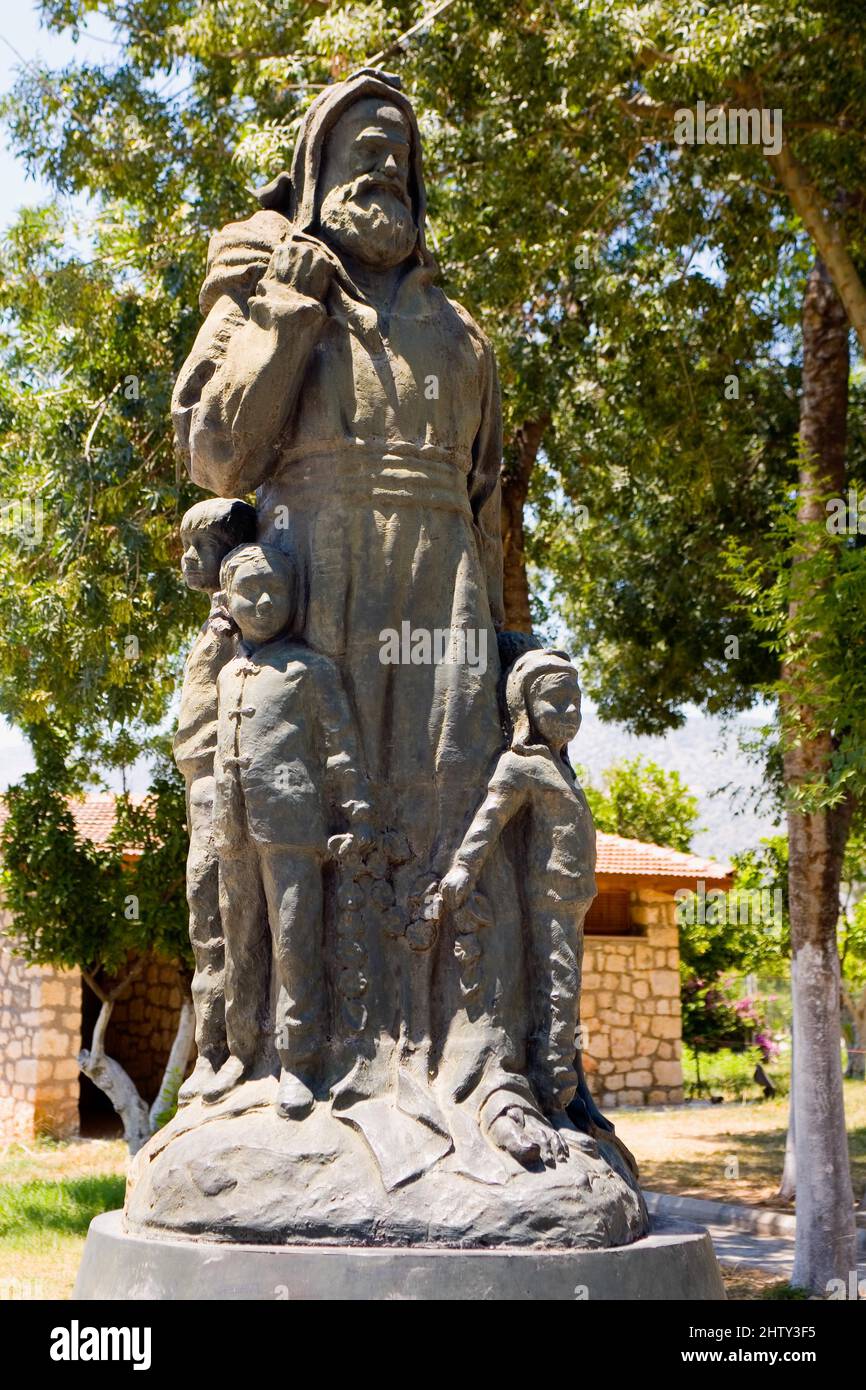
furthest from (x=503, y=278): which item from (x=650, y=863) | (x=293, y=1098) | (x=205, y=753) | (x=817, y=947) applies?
(x=650, y=863)

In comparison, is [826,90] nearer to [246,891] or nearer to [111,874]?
[246,891]

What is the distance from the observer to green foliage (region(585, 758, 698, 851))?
2819 cm

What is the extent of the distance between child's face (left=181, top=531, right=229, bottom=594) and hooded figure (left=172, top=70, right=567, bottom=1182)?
0.15 meters

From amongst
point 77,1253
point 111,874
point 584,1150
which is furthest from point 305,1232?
point 111,874

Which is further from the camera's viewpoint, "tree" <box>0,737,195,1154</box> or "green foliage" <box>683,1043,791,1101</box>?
"green foliage" <box>683,1043,791,1101</box>

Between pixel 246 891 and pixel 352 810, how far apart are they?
0.37 meters

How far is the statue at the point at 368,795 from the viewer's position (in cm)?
391

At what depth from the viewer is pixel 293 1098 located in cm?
403

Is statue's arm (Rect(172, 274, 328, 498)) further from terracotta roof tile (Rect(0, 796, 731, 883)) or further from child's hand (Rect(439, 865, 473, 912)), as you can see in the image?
terracotta roof tile (Rect(0, 796, 731, 883))

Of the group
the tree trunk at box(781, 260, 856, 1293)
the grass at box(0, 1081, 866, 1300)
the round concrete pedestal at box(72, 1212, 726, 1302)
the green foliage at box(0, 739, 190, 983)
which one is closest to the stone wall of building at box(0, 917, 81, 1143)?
the grass at box(0, 1081, 866, 1300)

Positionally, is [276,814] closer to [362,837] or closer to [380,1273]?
[362,837]

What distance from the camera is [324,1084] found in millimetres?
4137

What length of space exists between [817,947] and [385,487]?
22.5 feet

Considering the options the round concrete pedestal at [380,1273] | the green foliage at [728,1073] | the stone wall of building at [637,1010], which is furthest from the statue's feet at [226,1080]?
the green foliage at [728,1073]
